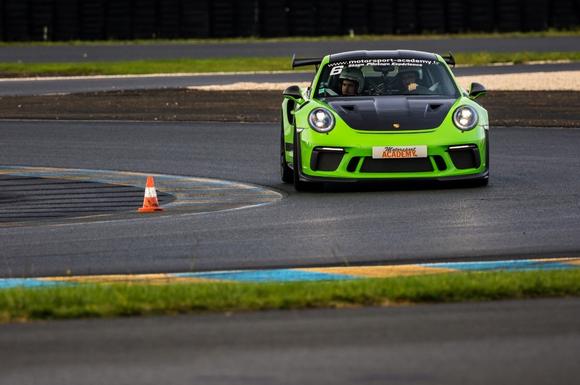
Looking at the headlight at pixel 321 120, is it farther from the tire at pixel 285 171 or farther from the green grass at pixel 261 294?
the green grass at pixel 261 294

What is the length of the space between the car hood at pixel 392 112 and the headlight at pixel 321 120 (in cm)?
12

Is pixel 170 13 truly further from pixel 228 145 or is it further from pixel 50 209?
pixel 50 209

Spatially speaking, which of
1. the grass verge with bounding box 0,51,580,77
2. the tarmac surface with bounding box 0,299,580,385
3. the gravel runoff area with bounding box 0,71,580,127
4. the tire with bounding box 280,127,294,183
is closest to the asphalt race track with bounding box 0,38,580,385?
the tarmac surface with bounding box 0,299,580,385

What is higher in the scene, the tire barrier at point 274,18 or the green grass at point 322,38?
the tire barrier at point 274,18

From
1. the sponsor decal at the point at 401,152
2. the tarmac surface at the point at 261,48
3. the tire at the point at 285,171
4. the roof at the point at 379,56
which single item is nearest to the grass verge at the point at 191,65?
the tarmac surface at the point at 261,48

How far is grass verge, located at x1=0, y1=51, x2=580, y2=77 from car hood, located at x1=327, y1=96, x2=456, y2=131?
21.2 meters

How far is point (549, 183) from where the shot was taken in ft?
44.0

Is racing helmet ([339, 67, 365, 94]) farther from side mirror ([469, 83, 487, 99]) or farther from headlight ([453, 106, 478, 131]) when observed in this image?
headlight ([453, 106, 478, 131])

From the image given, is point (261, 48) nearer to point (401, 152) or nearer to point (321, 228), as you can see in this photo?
point (401, 152)

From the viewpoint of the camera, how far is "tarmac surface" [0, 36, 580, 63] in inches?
1563

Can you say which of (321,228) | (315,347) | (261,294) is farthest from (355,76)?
(315,347)

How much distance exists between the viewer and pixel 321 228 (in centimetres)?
1061

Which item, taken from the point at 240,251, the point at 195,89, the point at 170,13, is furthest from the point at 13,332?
the point at 170,13

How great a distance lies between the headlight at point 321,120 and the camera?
43.0 feet
